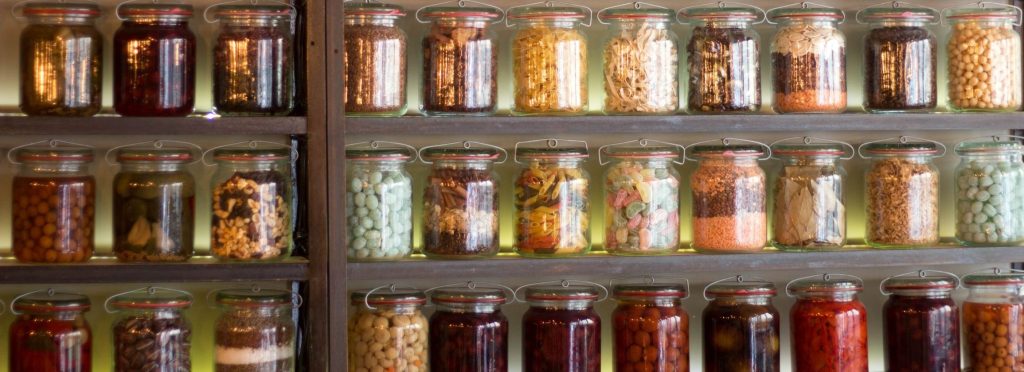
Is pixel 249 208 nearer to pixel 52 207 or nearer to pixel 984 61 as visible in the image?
pixel 52 207

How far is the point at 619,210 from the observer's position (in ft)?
7.28

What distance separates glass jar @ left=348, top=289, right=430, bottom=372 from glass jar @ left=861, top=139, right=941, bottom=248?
875 mm

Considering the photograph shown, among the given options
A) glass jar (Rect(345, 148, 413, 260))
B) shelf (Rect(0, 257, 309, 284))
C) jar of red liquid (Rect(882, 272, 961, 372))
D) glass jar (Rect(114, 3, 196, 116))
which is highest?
glass jar (Rect(114, 3, 196, 116))

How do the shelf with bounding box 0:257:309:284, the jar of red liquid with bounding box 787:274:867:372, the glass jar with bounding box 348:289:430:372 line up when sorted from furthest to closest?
the jar of red liquid with bounding box 787:274:867:372, the glass jar with bounding box 348:289:430:372, the shelf with bounding box 0:257:309:284

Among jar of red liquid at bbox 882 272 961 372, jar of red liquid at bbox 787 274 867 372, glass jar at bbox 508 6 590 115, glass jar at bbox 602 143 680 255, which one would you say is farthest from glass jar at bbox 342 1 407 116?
jar of red liquid at bbox 882 272 961 372

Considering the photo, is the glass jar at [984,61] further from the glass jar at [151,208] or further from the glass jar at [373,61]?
the glass jar at [151,208]

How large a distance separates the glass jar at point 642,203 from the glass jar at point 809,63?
0.78ft

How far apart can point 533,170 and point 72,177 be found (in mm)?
810

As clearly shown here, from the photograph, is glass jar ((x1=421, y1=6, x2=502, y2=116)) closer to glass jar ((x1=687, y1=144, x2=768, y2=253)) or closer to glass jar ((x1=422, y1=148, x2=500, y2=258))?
glass jar ((x1=422, y1=148, x2=500, y2=258))

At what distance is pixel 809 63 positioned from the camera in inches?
87.7

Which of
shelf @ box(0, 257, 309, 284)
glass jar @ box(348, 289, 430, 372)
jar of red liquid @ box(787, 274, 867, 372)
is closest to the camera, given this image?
shelf @ box(0, 257, 309, 284)

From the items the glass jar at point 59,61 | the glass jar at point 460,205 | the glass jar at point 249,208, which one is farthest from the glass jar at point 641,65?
the glass jar at point 59,61

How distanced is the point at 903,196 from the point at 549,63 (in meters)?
0.71

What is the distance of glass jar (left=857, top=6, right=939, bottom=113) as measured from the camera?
2.26 m
